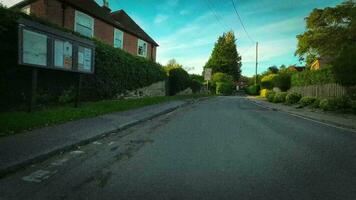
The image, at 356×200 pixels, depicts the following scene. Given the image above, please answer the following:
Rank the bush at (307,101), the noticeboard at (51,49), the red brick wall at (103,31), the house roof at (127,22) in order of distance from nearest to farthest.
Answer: the noticeboard at (51,49) → the bush at (307,101) → the red brick wall at (103,31) → the house roof at (127,22)

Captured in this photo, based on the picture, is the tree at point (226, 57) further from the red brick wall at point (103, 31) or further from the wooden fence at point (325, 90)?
the red brick wall at point (103, 31)

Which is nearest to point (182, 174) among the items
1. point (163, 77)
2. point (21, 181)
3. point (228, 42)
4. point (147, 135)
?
point (21, 181)

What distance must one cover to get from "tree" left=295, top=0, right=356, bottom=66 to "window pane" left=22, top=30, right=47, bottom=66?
20.1 metres

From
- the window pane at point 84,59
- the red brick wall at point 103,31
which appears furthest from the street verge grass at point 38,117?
the red brick wall at point 103,31

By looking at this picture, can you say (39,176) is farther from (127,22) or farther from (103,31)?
(127,22)

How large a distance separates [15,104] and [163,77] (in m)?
20.1

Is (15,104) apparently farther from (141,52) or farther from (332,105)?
(141,52)

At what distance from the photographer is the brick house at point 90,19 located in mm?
20969

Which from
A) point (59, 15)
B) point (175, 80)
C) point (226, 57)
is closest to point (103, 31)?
point (59, 15)

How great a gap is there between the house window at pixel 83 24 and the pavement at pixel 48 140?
13504 millimetres

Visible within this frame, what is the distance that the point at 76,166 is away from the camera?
5.96 metres

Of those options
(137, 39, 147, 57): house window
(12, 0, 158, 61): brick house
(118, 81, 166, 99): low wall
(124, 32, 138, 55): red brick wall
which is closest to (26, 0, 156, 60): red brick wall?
(12, 0, 158, 61): brick house

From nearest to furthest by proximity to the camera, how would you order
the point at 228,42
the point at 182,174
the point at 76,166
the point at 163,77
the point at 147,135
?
the point at 182,174 → the point at 76,166 → the point at 147,135 → the point at 163,77 → the point at 228,42

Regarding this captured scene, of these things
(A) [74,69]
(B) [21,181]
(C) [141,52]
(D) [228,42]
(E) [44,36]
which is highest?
(D) [228,42]
